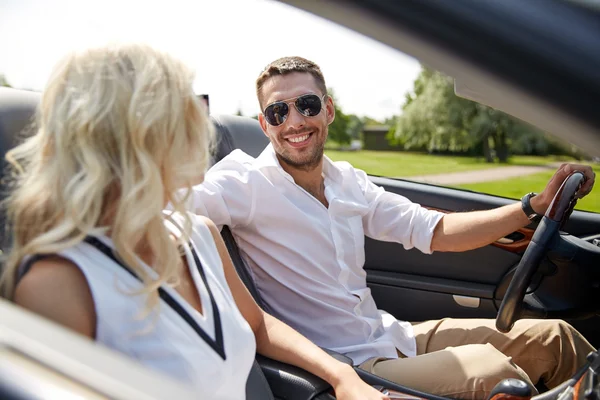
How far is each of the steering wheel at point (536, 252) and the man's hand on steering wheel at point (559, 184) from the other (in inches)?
3.3

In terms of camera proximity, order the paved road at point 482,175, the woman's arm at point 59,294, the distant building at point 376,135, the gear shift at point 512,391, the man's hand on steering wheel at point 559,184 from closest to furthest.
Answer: the woman's arm at point 59,294, the gear shift at point 512,391, the man's hand on steering wheel at point 559,184, the paved road at point 482,175, the distant building at point 376,135

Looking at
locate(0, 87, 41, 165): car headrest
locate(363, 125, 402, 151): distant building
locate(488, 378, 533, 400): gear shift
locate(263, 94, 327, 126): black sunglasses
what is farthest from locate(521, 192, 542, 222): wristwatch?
locate(363, 125, 402, 151): distant building

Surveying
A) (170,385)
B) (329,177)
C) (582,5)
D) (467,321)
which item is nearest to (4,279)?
(170,385)

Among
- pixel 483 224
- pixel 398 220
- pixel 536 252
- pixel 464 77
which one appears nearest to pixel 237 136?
pixel 398 220

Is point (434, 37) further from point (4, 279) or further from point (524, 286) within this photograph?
point (524, 286)

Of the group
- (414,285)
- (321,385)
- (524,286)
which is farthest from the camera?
(414,285)

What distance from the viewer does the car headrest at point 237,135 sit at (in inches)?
94.7

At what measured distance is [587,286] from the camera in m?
2.13

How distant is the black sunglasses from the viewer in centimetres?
218

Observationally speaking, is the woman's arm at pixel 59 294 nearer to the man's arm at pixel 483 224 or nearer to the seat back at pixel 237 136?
the seat back at pixel 237 136

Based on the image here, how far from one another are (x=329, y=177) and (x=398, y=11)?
5.20ft

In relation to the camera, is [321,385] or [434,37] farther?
[321,385]

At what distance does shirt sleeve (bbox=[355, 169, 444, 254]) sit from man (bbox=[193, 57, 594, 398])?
105 mm

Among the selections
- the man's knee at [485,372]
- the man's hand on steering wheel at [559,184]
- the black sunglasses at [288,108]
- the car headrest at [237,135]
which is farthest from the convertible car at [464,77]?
the car headrest at [237,135]
